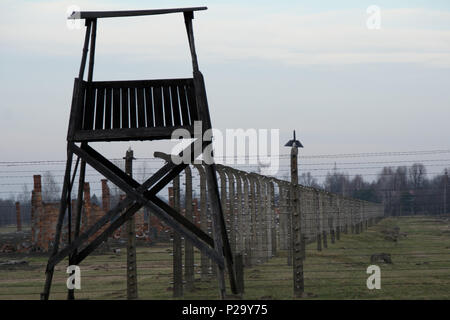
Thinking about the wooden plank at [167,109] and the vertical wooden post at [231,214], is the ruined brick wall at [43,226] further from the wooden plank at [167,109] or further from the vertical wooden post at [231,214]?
the wooden plank at [167,109]

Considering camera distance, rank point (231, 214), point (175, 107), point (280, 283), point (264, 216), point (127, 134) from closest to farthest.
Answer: point (127, 134)
point (175, 107)
point (280, 283)
point (231, 214)
point (264, 216)

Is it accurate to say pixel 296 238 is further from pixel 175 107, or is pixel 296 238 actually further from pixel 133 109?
pixel 133 109

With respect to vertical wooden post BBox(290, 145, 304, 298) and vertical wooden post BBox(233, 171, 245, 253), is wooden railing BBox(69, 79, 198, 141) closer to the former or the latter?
vertical wooden post BBox(290, 145, 304, 298)

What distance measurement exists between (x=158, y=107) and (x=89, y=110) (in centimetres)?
93

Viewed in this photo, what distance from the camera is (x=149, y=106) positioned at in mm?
9930

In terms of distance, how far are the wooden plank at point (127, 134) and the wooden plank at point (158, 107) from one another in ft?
0.42

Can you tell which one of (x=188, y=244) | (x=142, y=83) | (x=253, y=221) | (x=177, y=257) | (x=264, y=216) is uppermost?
(x=142, y=83)

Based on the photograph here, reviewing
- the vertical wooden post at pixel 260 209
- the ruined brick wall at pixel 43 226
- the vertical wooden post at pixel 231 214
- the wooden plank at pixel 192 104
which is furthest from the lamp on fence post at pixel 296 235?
the ruined brick wall at pixel 43 226

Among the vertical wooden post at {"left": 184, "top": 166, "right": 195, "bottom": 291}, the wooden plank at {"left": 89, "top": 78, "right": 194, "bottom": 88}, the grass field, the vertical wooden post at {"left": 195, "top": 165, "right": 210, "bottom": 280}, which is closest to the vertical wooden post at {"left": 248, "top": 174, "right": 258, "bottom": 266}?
the grass field

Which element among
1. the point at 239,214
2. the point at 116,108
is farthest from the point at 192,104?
the point at 239,214

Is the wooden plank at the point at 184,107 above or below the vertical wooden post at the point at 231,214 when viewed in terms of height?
above

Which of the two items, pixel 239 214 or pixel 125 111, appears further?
pixel 239 214

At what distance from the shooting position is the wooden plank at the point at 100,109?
10.0 meters
